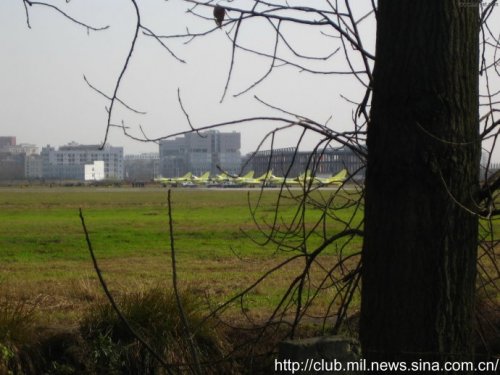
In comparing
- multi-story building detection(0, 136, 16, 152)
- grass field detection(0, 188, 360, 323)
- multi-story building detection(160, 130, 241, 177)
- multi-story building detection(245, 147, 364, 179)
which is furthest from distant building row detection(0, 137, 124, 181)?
multi-story building detection(245, 147, 364, 179)

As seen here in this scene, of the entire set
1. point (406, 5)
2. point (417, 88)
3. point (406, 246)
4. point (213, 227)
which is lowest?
point (213, 227)

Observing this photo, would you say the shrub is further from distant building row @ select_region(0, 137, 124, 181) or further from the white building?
distant building row @ select_region(0, 137, 124, 181)

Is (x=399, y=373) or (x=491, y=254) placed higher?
(x=491, y=254)

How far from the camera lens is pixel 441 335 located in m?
2.26

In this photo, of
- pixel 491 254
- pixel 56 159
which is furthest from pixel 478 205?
pixel 56 159

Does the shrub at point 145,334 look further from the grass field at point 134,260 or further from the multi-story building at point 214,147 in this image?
the multi-story building at point 214,147

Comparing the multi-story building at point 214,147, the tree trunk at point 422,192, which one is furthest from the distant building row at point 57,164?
the tree trunk at point 422,192

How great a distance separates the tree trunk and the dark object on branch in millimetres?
712

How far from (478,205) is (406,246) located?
1.03 ft

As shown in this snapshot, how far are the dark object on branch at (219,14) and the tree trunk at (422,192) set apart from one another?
2.34 feet

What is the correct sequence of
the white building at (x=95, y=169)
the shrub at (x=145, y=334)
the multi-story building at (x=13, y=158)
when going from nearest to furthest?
the shrub at (x=145, y=334) → the white building at (x=95, y=169) → the multi-story building at (x=13, y=158)

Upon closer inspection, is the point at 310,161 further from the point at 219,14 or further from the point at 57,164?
the point at 57,164

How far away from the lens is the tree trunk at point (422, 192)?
2236 millimetres

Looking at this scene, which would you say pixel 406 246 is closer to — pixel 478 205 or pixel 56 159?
pixel 478 205
